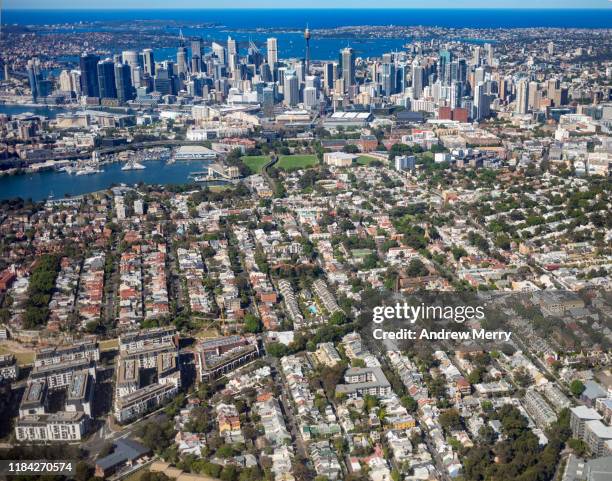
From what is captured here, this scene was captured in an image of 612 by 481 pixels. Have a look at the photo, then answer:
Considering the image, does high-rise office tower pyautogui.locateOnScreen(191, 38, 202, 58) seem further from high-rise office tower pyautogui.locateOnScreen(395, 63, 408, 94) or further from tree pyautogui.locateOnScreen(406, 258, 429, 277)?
tree pyautogui.locateOnScreen(406, 258, 429, 277)

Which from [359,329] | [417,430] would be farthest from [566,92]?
[417,430]

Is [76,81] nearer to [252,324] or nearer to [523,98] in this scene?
[523,98]

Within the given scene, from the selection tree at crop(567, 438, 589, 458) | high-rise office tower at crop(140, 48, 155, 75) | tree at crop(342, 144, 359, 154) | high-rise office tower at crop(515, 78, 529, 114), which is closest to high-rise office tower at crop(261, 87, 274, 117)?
tree at crop(342, 144, 359, 154)

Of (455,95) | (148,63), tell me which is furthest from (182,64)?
(455,95)

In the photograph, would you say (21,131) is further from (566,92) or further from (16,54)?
(566,92)

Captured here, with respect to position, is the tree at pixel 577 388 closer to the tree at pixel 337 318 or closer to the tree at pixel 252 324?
the tree at pixel 337 318

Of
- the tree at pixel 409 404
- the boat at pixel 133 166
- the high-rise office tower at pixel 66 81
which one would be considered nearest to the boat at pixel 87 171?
the boat at pixel 133 166
